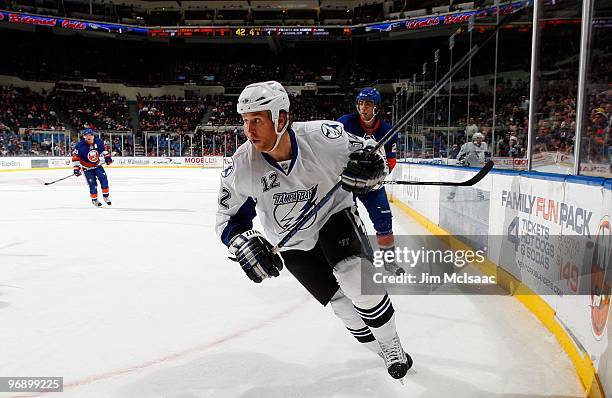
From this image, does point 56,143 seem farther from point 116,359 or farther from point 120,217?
point 116,359

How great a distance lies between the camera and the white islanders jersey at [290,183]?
1.99 metres

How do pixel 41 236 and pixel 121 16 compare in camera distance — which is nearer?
pixel 41 236

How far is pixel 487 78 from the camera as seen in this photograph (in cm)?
485

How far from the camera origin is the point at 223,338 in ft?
8.08

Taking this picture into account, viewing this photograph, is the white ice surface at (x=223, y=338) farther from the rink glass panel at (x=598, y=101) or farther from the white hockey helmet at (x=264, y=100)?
the white hockey helmet at (x=264, y=100)

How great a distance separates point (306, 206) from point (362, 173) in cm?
34

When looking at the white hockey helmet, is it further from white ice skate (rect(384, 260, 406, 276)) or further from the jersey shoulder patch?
white ice skate (rect(384, 260, 406, 276))

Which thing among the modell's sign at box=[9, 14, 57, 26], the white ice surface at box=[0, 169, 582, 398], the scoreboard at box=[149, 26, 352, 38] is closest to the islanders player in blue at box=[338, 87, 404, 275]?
the white ice surface at box=[0, 169, 582, 398]

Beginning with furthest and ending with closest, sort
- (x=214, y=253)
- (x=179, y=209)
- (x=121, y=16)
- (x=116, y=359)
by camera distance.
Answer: (x=121, y=16) < (x=179, y=209) < (x=214, y=253) < (x=116, y=359)

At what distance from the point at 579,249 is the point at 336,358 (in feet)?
3.99

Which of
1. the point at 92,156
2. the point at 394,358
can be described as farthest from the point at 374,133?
the point at 92,156

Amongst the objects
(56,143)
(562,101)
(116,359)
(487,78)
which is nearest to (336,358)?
(116,359)

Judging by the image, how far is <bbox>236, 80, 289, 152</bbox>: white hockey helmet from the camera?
181 centimetres

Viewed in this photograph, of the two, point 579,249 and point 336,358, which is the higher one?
point 579,249
